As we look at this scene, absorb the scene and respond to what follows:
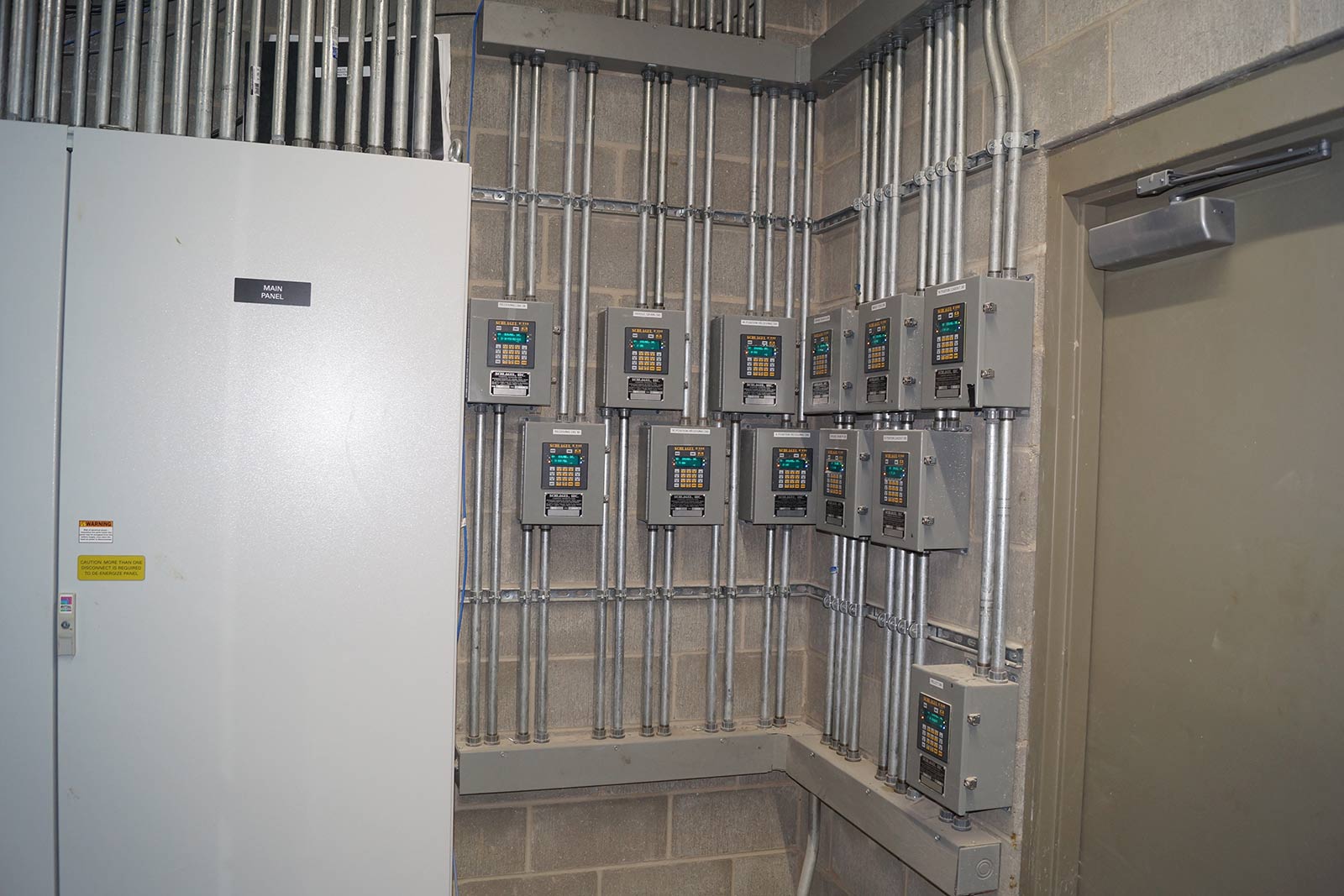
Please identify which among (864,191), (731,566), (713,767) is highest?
(864,191)

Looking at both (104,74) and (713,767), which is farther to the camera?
(713,767)

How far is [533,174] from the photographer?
108 inches

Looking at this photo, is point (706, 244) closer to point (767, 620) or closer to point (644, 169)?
point (644, 169)

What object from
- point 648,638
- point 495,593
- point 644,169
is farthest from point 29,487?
point 644,169

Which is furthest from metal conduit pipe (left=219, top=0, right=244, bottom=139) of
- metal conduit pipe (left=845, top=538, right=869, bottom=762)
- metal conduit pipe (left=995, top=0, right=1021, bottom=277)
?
metal conduit pipe (left=845, top=538, right=869, bottom=762)

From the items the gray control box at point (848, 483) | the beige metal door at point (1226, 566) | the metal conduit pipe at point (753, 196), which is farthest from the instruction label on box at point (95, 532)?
the beige metal door at point (1226, 566)

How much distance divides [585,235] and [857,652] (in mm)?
1517

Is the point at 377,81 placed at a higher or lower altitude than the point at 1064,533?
higher

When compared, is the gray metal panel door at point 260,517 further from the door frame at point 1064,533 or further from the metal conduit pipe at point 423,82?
the door frame at point 1064,533

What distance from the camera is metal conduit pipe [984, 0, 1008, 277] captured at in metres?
2.14

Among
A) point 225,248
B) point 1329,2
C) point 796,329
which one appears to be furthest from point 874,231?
point 225,248

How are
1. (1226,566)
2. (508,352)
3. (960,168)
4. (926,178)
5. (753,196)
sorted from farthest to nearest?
(753,196) < (508,352) < (926,178) < (960,168) < (1226,566)

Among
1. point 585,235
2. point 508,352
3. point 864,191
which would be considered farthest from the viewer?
point 585,235

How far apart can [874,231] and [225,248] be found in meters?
1.73
